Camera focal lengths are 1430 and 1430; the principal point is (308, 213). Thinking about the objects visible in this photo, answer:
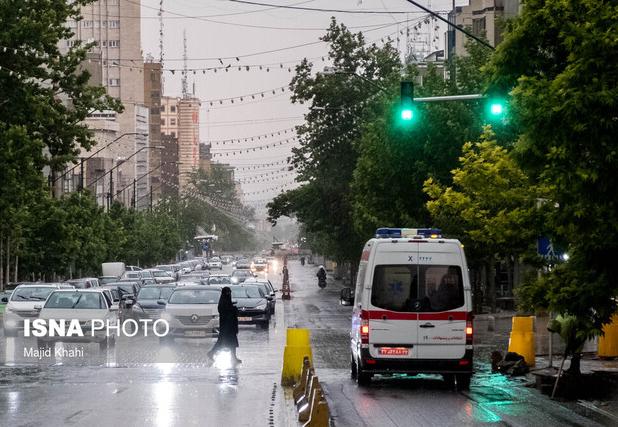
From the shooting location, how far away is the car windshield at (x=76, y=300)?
124 feet

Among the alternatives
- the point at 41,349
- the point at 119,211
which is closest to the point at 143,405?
the point at 41,349

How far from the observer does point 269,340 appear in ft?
139

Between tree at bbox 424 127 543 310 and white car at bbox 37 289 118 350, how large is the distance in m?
11.3

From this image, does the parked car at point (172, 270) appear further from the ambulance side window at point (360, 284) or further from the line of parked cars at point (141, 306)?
the ambulance side window at point (360, 284)

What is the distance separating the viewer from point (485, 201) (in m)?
44.7

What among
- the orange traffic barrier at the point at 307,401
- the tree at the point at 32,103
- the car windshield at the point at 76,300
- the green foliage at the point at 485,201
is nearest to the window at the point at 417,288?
the orange traffic barrier at the point at 307,401

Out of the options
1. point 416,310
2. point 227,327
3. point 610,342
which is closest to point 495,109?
point 416,310

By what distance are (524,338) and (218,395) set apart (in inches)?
332

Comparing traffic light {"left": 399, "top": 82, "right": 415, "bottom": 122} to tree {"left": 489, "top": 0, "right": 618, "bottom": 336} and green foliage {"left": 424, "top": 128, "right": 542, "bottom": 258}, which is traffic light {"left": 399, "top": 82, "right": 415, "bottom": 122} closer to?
tree {"left": 489, "top": 0, "right": 618, "bottom": 336}

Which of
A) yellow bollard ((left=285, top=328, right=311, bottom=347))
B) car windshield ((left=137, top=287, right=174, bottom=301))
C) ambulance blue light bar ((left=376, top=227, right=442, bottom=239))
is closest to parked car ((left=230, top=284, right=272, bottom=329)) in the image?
car windshield ((left=137, top=287, right=174, bottom=301))

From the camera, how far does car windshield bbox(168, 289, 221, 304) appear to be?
41.1 meters

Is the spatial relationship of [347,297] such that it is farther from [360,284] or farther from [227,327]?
[227,327]

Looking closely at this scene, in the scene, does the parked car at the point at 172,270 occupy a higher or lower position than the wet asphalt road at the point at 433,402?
higher

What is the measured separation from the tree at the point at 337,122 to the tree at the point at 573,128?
7032cm
